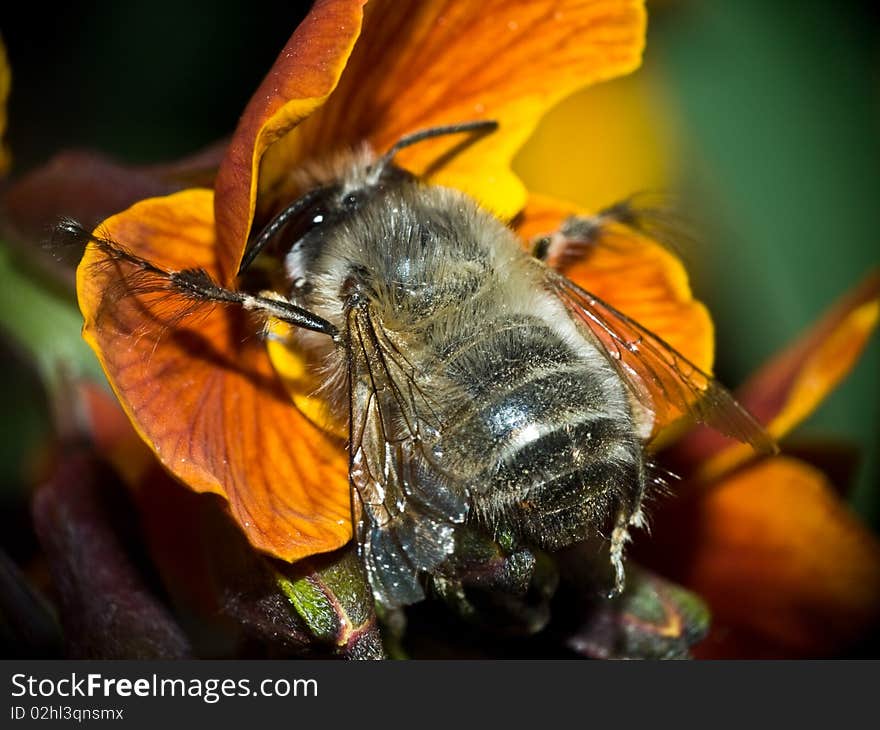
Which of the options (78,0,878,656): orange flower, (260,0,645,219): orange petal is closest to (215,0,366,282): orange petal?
(78,0,878,656): orange flower

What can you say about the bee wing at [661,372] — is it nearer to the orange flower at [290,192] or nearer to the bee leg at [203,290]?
the orange flower at [290,192]

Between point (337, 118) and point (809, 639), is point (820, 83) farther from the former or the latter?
point (337, 118)

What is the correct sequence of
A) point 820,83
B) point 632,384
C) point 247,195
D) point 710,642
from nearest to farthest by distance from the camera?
point 247,195
point 632,384
point 710,642
point 820,83

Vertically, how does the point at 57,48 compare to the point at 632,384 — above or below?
below

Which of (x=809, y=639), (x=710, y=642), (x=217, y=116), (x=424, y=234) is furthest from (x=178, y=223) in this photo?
(x=217, y=116)

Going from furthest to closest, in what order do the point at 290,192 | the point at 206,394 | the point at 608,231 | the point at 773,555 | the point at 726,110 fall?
the point at 726,110 → the point at 773,555 → the point at 608,231 → the point at 290,192 → the point at 206,394

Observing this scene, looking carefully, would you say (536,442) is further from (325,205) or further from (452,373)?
(325,205)

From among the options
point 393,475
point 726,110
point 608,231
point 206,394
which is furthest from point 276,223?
point 726,110
